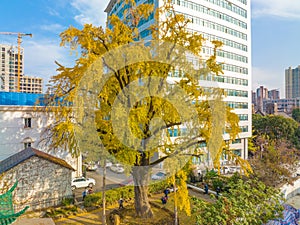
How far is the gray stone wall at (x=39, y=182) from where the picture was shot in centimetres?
1313

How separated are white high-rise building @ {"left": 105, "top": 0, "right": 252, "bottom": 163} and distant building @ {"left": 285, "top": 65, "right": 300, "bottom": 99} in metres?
115

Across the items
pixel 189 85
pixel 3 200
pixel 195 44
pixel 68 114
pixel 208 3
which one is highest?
pixel 208 3

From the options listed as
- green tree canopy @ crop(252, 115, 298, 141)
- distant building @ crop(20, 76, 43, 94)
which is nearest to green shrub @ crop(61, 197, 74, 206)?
green tree canopy @ crop(252, 115, 298, 141)

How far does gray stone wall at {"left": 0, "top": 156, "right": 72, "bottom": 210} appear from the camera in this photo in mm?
13133

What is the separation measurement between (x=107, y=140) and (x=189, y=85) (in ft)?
15.2

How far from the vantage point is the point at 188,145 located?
426 inches

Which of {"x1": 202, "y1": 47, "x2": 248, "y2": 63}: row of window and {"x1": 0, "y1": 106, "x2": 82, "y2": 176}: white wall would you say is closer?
{"x1": 0, "y1": 106, "x2": 82, "y2": 176}: white wall

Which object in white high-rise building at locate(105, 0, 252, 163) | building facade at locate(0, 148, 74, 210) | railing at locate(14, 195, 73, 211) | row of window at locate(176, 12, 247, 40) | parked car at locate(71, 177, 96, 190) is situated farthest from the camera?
white high-rise building at locate(105, 0, 252, 163)

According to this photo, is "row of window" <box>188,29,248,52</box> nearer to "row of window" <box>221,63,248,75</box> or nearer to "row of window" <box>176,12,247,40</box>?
"row of window" <box>176,12,247,40</box>

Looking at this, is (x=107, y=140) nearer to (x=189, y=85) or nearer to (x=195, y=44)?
(x=189, y=85)

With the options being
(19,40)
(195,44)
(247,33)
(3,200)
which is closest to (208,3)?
(247,33)

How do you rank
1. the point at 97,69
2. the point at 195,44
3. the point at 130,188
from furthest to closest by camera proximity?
the point at 130,188
the point at 195,44
the point at 97,69

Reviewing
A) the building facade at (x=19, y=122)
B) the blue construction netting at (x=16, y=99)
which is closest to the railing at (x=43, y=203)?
the building facade at (x=19, y=122)

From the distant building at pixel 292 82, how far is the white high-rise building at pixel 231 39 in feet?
377
